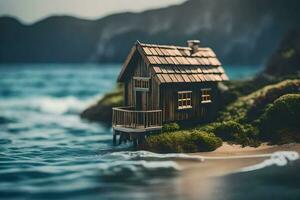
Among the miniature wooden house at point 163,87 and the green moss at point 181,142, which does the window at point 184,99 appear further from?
the green moss at point 181,142

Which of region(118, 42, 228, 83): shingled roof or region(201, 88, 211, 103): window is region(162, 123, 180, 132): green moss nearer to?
region(118, 42, 228, 83): shingled roof

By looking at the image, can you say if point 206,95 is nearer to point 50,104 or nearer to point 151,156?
point 151,156

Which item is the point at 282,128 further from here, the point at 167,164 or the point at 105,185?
the point at 105,185

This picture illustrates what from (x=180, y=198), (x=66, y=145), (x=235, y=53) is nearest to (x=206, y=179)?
(x=180, y=198)

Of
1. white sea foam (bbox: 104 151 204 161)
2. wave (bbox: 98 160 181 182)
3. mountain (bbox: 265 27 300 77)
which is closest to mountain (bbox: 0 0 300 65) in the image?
mountain (bbox: 265 27 300 77)

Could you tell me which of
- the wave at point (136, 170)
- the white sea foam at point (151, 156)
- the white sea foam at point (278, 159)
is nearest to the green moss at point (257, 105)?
the white sea foam at point (278, 159)

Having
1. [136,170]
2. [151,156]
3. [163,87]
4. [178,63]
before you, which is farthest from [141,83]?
[136,170]
